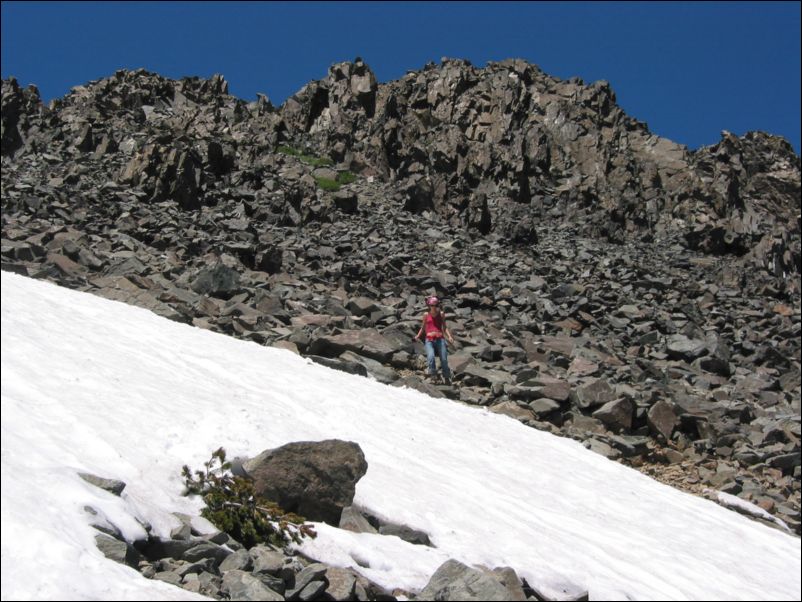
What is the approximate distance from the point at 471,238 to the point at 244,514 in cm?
3525

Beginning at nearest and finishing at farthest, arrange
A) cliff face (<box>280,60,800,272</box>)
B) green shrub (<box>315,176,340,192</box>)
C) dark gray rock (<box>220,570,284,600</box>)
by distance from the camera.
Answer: dark gray rock (<box>220,570,284,600</box>) → green shrub (<box>315,176,340,192</box>) → cliff face (<box>280,60,800,272</box>)

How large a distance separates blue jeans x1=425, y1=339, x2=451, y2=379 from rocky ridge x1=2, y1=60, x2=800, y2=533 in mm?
523

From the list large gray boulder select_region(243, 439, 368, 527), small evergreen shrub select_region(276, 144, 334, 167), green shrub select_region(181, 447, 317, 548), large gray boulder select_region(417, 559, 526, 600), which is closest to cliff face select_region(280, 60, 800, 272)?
small evergreen shrub select_region(276, 144, 334, 167)

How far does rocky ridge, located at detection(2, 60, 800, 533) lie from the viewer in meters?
20.4

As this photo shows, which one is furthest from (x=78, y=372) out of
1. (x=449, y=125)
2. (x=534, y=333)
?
(x=449, y=125)

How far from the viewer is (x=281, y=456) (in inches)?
337

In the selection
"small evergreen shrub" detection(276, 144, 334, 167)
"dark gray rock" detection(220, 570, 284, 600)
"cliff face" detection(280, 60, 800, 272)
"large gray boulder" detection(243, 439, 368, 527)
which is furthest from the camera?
"cliff face" detection(280, 60, 800, 272)

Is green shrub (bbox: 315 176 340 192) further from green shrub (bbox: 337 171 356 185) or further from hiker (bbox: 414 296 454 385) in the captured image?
hiker (bbox: 414 296 454 385)

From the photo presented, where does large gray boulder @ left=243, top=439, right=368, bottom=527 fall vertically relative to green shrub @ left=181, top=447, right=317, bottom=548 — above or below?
above

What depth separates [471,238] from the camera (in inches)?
1670

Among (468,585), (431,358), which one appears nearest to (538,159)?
(431,358)

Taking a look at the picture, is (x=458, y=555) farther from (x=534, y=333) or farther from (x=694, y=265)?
(x=694, y=265)

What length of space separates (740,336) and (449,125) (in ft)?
102

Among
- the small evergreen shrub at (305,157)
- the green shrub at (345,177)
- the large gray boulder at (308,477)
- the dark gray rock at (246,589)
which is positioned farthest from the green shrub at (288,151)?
the dark gray rock at (246,589)
